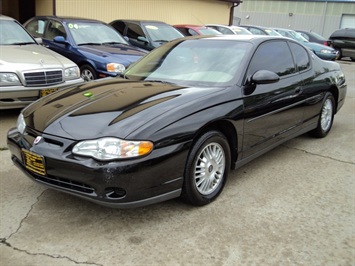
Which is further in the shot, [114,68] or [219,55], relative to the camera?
[114,68]

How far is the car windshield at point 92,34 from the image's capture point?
25.4 ft

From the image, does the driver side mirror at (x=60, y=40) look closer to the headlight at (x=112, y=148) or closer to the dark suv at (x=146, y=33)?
the dark suv at (x=146, y=33)

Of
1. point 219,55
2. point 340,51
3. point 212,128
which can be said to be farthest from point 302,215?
point 340,51

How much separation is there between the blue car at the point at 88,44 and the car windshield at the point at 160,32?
1.33m

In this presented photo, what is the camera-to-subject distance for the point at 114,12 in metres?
13.6

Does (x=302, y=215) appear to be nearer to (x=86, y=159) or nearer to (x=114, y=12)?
(x=86, y=159)

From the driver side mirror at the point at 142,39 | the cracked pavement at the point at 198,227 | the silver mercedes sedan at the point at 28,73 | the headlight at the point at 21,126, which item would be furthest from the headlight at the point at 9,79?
the driver side mirror at the point at 142,39

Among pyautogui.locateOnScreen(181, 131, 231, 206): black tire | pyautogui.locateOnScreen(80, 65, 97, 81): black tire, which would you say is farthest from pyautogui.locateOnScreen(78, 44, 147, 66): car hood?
pyautogui.locateOnScreen(181, 131, 231, 206): black tire

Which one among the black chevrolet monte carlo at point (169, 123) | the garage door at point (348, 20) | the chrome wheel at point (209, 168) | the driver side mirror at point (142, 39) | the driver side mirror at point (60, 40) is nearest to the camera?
the black chevrolet monte carlo at point (169, 123)

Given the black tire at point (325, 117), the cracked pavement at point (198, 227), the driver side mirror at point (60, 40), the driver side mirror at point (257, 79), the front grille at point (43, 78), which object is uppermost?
the driver side mirror at point (257, 79)

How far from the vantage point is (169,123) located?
9.77 ft

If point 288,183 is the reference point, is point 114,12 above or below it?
above

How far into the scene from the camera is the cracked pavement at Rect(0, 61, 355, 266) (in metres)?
2.68

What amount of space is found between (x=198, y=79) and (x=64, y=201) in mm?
1707
